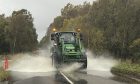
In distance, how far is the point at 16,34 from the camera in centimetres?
9938

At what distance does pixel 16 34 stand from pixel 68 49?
68.7 meters

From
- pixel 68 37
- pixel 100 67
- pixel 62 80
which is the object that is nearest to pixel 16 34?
pixel 100 67

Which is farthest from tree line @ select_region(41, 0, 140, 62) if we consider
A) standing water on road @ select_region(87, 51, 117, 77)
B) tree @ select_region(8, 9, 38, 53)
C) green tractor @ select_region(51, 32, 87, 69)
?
tree @ select_region(8, 9, 38, 53)

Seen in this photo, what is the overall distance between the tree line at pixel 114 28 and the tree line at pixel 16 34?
41.7 m

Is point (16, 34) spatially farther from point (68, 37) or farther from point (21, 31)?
point (68, 37)

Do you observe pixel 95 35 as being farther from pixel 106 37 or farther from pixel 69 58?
pixel 69 58

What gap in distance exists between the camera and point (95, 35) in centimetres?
5006

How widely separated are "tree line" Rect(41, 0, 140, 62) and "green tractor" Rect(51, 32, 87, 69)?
20.2 ft

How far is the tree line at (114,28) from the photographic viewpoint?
42312mm

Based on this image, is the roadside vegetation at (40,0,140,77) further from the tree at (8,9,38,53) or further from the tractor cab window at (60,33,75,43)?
the tree at (8,9,38,53)

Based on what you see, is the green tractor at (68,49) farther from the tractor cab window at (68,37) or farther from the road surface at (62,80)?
the road surface at (62,80)

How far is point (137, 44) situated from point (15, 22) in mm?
66527

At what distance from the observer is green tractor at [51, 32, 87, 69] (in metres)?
31.1

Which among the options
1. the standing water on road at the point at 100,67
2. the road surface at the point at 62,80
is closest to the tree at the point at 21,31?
the standing water on road at the point at 100,67
